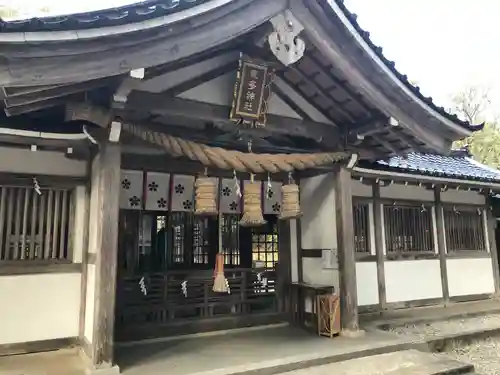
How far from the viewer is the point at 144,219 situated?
291 inches

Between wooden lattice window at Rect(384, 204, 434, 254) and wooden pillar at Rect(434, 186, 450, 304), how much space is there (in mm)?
208

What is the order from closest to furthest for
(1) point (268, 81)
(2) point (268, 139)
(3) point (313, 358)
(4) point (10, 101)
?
(4) point (10, 101) < (3) point (313, 358) < (1) point (268, 81) < (2) point (268, 139)

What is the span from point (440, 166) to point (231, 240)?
637 cm

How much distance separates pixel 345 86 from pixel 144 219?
13.5ft

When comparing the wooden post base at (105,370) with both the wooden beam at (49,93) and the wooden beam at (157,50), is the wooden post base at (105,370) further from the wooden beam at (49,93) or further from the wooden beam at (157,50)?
the wooden beam at (157,50)

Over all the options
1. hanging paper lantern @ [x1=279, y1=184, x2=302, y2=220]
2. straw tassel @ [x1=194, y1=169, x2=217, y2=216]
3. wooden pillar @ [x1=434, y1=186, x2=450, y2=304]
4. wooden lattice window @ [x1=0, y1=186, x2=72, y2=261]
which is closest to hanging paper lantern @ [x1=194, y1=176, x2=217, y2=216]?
straw tassel @ [x1=194, y1=169, x2=217, y2=216]

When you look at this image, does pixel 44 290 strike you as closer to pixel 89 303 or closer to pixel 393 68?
pixel 89 303

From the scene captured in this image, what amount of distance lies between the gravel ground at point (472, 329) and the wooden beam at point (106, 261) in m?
5.28

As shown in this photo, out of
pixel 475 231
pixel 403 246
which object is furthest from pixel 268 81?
pixel 475 231

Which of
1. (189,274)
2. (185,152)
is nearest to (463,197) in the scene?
(189,274)

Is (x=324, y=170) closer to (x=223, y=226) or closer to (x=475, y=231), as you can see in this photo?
(x=223, y=226)

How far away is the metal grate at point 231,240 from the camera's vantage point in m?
8.02

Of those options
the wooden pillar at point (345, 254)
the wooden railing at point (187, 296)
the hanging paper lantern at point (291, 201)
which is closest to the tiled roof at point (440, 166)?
the wooden pillar at point (345, 254)

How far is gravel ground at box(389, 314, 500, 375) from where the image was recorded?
6.82 m
